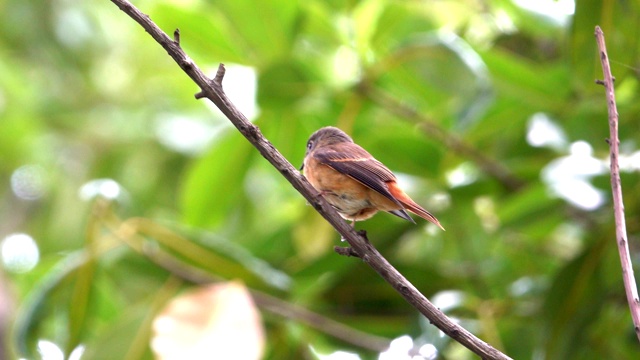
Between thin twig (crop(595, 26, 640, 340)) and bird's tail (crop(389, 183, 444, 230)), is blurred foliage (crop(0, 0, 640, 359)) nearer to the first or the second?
bird's tail (crop(389, 183, 444, 230))

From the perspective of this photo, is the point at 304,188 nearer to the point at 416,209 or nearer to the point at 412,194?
the point at 416,209

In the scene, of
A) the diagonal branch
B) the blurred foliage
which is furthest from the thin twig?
the blurred foliage

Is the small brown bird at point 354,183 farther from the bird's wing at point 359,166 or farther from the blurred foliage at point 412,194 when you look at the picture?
the blurred foliage at point 412,194

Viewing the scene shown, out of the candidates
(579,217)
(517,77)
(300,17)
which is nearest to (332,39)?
(300,17)

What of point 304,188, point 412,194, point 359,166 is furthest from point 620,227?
point 412,194

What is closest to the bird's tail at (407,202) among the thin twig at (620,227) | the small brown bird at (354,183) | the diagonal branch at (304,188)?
the small brown bird at (354,183)

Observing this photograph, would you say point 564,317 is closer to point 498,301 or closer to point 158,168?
point 498,301
